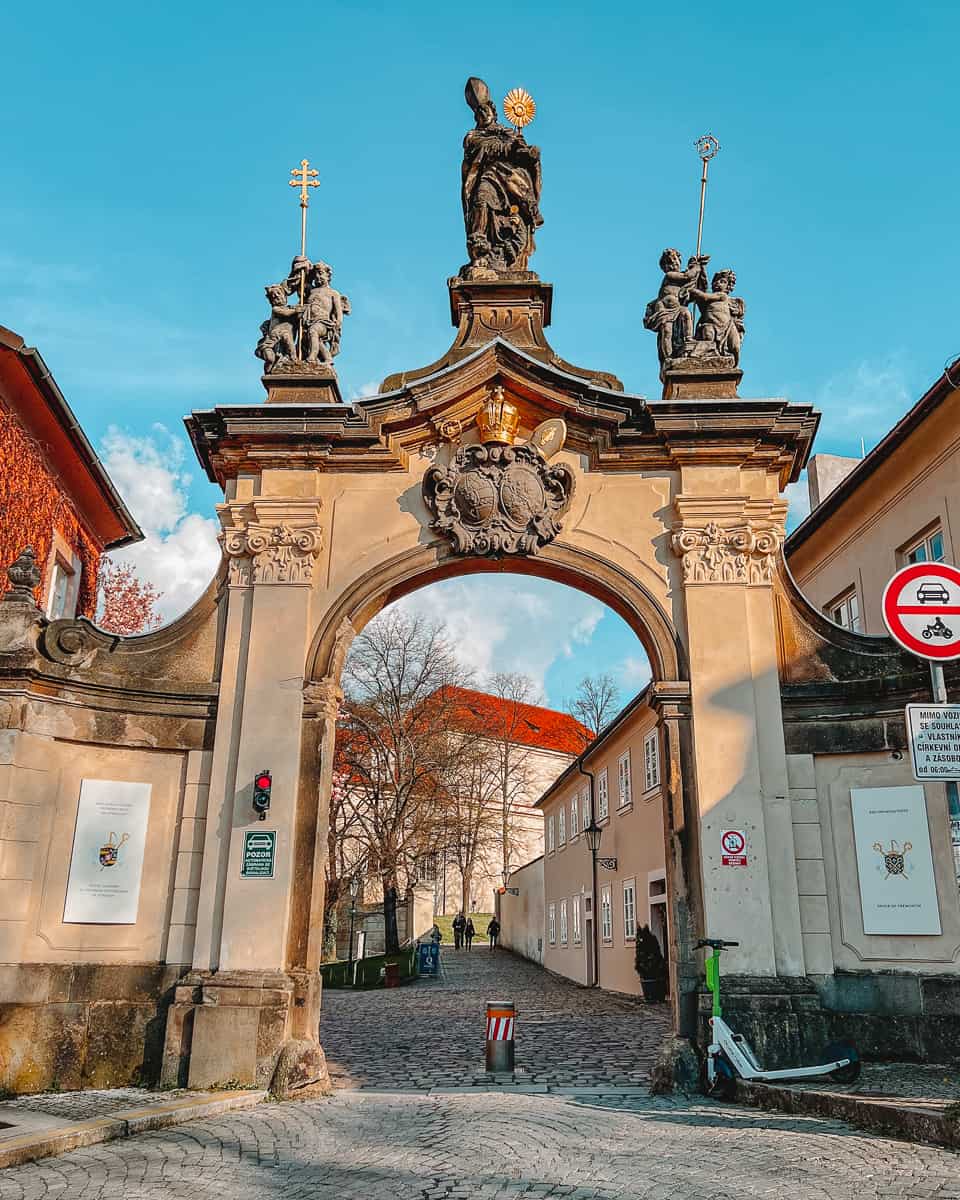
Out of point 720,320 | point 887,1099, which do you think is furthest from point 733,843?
point 720,320

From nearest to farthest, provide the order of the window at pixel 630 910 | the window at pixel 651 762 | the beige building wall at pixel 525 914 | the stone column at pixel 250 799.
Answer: the stone column at pixel 250 799, the window at pixel 651 762, the window at pixel 630 910, the beige building wall at pixel 525 914

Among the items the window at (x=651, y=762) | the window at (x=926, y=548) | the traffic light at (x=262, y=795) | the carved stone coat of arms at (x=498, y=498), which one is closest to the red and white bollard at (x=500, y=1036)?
the traffic light at (x=262, y=795)

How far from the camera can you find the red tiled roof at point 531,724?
2290 inches

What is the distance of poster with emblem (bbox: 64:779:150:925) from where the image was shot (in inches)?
434

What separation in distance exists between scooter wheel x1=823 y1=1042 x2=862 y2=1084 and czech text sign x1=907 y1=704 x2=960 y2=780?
369 cm

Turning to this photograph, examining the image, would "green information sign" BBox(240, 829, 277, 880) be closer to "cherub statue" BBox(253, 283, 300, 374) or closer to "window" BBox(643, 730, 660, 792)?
"cherub statue" BBox(253, 283, 300, 374)

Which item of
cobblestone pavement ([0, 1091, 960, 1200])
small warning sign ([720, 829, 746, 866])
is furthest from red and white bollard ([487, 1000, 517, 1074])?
small warning sign ([720, 829, 746, 866])

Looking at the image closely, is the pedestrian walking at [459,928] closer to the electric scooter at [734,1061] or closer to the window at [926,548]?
the window at [926,548]

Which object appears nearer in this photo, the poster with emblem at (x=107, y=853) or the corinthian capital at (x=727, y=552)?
the poster with emblem at (x=107, y=853)

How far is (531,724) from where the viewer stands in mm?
67625

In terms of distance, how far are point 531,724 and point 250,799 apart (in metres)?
56.8

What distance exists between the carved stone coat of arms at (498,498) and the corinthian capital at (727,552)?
4.87 feet

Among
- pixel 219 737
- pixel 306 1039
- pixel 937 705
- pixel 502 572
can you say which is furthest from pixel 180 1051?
pixel 937 705

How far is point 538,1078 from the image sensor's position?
433 inches
